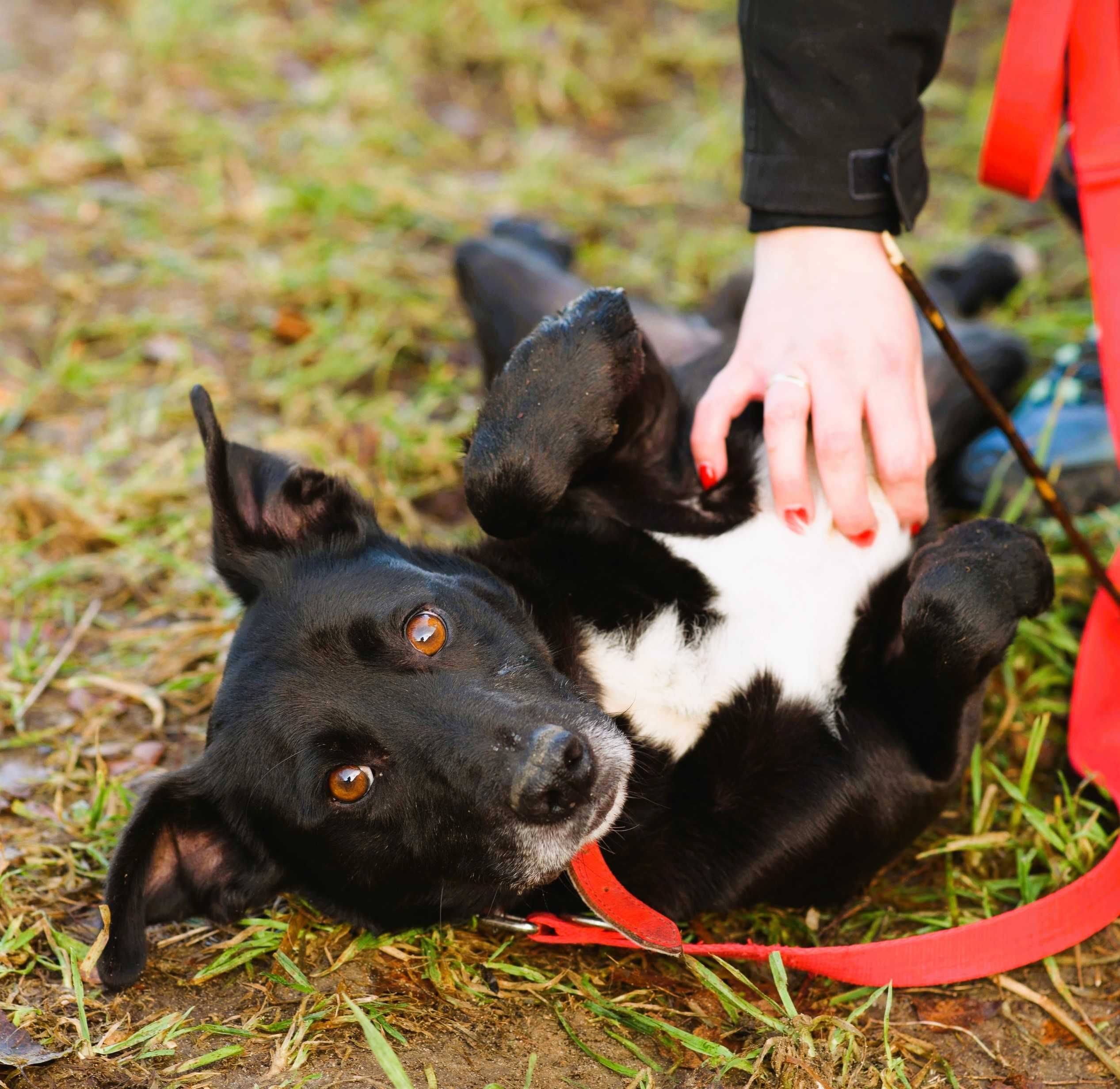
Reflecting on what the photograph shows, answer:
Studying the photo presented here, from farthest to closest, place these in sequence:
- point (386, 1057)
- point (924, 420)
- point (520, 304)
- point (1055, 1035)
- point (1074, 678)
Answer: point (520, 304) < point (1074, 678) < point (924, 420) < point (1055, 1035) < point (386, 1057)

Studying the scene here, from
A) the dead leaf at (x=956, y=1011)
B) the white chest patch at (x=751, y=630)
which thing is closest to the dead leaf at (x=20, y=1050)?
the white chest patch at (x=751, y=630)

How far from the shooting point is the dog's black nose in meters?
2.05

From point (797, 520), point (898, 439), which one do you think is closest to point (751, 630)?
point (797, 520)

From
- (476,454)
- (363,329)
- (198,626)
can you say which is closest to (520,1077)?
(476,454)

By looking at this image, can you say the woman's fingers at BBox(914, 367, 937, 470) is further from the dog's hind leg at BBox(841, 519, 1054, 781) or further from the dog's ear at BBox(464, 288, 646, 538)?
the dog's ear at BBox(464, 288, 646, 538)

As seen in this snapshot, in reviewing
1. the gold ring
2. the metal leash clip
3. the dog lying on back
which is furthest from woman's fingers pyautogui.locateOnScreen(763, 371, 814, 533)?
the metal leash clip

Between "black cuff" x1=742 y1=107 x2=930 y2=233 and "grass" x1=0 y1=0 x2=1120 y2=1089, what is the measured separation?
1196mm

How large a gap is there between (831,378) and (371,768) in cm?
118

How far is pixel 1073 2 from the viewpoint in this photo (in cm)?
241

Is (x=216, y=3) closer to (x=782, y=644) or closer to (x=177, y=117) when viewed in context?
(x=177, y=117)

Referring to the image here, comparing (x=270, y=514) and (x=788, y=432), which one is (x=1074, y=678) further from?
(x=270, y=514)

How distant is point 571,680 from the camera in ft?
8.29

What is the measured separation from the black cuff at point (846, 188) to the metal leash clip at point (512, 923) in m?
1.50

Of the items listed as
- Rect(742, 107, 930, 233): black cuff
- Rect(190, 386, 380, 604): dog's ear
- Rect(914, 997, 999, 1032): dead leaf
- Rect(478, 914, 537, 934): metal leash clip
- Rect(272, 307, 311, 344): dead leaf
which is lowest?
Rect(914, 997, 999, 1032): dead leaf
